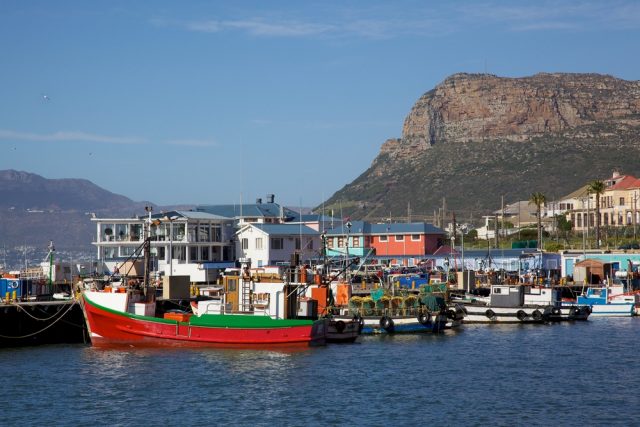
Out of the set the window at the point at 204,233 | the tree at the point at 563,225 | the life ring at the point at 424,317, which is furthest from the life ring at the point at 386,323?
the tree at the point at 563,225

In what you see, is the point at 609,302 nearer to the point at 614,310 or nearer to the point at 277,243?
the point at 614,310

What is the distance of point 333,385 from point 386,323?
19.0m

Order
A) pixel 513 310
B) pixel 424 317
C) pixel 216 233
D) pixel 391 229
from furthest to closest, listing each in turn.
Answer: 1. pixel 391 229
2. pixel 216 233
3. pixel 513 310
4. pixel 424 317

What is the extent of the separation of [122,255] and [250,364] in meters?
57.5

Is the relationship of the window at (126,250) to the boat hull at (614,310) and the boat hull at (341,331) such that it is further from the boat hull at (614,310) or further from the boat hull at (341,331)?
the boat hull at (341,331)

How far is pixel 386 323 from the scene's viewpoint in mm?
64750

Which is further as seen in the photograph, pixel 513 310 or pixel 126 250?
pixel 126 250

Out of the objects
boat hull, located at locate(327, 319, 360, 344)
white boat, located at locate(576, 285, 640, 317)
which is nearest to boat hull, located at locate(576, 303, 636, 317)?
white boat, located at locate(576, 285, 640, 317)

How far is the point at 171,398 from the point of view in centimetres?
4300

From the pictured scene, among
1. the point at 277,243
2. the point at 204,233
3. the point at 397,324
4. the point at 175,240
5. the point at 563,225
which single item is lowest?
the point at 397,324

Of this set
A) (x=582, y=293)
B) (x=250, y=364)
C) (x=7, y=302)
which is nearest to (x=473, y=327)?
(x=582, y=293)

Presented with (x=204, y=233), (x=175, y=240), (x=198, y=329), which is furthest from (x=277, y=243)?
(x=198, y=329)

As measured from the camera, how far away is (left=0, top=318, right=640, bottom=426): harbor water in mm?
40000

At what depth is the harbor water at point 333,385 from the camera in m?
40.0
